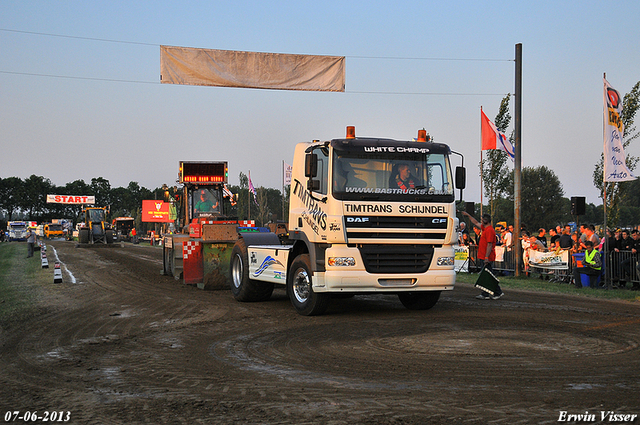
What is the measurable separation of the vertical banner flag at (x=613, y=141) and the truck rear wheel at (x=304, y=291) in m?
9.23

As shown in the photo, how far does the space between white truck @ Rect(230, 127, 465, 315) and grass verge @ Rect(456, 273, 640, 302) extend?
5798 mm

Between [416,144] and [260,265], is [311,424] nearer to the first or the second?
[416,144]

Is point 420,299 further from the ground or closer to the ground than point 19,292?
further from the ground

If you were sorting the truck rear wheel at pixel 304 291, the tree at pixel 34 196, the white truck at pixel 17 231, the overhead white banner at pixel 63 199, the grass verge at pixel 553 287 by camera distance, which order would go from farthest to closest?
the tree at pixel 34 196, the overhead white banner at pixel 63 199, the white truck at pixel 17 231, the grass verge at pixel 553 287, the truck rear wheel at pixel 304 291

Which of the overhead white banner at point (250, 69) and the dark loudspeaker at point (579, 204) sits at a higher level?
the overhead white banner at point (250, 69)

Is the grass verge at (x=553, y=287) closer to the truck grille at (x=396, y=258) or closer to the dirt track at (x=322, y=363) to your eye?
the dirt track at (x=322, y=363)

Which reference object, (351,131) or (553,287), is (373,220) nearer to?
(351,131)

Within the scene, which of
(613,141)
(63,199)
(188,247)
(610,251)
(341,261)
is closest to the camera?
(341,261)

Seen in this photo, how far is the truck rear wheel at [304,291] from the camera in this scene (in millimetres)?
11195

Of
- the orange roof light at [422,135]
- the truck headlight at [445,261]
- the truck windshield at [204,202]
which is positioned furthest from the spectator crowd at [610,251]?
the truck windshield at [204,202]

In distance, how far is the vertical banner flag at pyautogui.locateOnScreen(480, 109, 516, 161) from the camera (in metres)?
22.5

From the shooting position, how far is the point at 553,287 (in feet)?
57.0

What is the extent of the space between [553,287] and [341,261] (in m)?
9.13

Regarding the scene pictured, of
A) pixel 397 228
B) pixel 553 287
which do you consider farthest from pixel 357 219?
pixel 553 287
